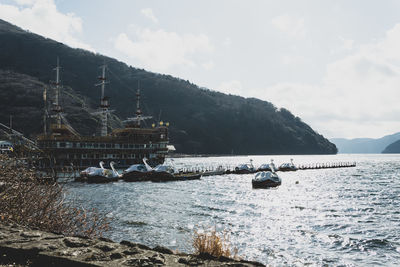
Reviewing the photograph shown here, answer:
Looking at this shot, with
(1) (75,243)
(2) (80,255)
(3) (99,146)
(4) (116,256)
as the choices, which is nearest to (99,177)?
(3) (99,146)

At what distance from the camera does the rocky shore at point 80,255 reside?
5578mm

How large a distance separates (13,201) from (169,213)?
64.1 ft

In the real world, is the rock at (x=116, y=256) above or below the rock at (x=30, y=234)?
below

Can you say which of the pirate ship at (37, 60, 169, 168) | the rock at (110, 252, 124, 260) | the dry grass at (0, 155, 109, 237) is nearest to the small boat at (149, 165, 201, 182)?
the pirate ship at (37, 60, 169, 168)

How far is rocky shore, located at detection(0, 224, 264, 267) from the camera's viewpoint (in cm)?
558

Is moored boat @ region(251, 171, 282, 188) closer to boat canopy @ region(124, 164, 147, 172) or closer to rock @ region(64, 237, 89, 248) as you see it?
boat canopy @ region(124, 164, 147, 172)

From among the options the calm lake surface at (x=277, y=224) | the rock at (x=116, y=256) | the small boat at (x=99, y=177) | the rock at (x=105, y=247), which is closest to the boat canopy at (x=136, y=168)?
the small boat at (x=99, y=177)

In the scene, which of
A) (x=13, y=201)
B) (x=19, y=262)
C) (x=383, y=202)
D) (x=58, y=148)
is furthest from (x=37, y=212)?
(x=58, y=148)

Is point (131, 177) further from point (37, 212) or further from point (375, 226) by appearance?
point (37, 212)

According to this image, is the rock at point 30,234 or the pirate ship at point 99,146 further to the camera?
the pirate ship at point 99,146

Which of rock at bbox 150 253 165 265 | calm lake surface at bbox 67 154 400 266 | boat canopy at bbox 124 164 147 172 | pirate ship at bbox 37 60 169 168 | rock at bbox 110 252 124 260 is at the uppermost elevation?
pirate ship at bbox 37 60 169 168

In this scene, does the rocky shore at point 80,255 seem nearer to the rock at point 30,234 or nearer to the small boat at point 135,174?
the rock at point 30,234

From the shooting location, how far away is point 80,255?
5.77 metres

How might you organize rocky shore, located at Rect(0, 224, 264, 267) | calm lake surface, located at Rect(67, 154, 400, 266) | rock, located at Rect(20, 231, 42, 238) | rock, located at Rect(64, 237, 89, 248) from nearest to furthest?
rocky shore, located at Rect(0, 224, 264, 267), rock, located at Rect(64, 237, 89, 248), rock, located at Rect(20, 231, 42, 238), calm lake surface, located at Rect(67, 154, 400, 266)
